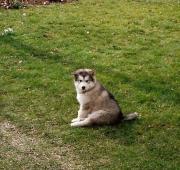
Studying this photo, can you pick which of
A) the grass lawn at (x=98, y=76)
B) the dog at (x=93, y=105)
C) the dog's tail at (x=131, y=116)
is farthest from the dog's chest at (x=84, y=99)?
the dog's tail at (x=131, y=116)

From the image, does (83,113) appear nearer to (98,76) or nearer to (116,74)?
(98,76)

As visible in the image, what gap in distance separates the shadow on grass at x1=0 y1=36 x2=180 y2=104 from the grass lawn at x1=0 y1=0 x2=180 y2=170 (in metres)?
0.02

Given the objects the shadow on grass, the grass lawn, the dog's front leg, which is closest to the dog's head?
the dog's front leg

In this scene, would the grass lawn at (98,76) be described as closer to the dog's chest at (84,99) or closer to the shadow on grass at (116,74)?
the shadow on grass at (116,74)

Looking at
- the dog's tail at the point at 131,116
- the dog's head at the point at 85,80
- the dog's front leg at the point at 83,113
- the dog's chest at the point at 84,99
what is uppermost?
the dog's head at the point at 85,80

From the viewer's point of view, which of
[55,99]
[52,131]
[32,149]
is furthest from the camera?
[55,99]

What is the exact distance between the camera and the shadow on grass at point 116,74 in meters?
10.1

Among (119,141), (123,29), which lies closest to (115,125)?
(119,141)

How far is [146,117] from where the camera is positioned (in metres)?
9.11

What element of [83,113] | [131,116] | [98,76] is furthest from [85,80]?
[98,76]

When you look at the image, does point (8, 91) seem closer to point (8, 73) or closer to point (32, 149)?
point (8, 73)

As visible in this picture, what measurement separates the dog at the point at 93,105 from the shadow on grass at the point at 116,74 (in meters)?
1.50

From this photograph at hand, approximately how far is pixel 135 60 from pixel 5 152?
5.14 meters

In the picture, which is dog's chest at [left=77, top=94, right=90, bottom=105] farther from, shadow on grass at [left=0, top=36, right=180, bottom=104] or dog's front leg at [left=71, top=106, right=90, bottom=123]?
shadow on grass at [left=0, top=36, right=180, bottom=104]
